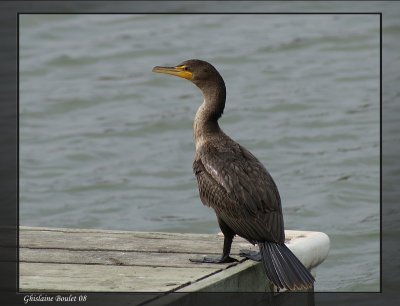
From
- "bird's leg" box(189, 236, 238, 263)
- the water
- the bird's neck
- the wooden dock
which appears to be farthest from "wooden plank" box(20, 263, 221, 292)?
the water

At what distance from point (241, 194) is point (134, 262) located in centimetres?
61

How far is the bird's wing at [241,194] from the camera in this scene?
6.05 m

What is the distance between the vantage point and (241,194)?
6.12 m

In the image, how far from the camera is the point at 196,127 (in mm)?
6660

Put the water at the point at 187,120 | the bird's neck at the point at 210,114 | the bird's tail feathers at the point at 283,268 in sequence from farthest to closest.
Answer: the water at the point at 187,120 < the bird's neck at the point at 210,114 < the bird's tail feathers at the point at 283,268

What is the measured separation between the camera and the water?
11.2 m

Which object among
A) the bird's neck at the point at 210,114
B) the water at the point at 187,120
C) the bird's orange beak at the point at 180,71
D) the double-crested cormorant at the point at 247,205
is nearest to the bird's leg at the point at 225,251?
the double-crested cormorant at the point at 247,205

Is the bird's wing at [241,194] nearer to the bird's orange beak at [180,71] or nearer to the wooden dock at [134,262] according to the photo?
the wooden dock at [134,262]

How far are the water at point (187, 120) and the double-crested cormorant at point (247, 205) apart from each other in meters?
2.81

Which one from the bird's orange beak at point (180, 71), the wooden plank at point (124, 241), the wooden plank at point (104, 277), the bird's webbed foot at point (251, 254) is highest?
the bird's orange beak at point (180, 71)

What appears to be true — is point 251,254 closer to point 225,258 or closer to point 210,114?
point 225,258

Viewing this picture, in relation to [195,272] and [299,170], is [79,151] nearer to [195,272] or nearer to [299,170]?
[299,170]

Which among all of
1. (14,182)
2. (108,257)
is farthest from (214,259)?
(14,182)

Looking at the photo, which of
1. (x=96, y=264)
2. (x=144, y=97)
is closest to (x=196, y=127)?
(x=96, y=264)
